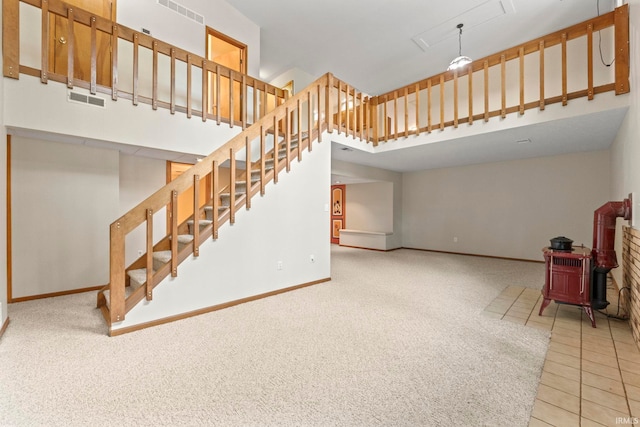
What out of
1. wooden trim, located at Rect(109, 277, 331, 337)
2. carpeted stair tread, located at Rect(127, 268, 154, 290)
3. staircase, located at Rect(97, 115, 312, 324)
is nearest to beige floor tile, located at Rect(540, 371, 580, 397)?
wooden trim, located at Rect(109, 277, 331, 337)

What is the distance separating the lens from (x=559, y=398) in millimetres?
1727

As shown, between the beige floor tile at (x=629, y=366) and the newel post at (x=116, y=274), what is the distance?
13.7 ft

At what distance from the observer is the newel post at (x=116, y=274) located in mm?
2510

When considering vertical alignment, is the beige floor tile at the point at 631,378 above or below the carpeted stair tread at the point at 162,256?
below

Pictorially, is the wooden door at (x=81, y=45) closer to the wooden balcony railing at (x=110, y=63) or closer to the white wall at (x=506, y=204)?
the wooden balcony railing at (x=110, y=63)

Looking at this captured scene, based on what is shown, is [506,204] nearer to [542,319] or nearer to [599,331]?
[542,319]

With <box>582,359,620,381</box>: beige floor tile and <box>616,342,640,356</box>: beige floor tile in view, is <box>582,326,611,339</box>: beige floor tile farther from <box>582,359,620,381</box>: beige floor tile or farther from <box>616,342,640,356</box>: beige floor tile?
<box>582,359,620,381</box>: beige floor tile

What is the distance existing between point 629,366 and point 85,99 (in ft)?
18.5

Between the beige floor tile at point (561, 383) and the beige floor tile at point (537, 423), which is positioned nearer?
the beige floor tile at point (537, 423)

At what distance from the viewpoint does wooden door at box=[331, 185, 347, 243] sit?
959cm

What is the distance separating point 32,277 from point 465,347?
17.2 ft

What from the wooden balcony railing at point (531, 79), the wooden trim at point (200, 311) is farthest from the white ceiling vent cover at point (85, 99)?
the wooden balcony railing at point (531, 79)

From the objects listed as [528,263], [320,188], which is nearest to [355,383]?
[320,188]

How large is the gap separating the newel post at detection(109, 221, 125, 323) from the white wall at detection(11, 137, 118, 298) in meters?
2.09
